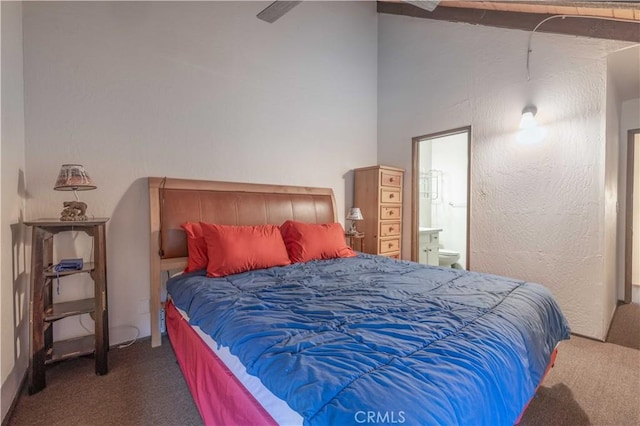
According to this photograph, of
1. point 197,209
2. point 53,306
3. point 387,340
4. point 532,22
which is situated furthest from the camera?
point 532,22

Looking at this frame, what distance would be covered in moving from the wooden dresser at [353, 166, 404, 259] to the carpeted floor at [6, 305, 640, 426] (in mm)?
1951

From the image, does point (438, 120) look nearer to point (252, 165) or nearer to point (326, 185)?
point (326, 185)

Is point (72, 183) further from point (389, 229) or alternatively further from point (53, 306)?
point (389, 229)

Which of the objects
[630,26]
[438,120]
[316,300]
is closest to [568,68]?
[630,26]

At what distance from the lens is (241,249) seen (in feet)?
7.34

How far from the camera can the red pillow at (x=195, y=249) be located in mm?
2295

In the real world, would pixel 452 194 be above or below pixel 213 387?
above

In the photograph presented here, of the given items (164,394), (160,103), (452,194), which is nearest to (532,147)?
(452,194)

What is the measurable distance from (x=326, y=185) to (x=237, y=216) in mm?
1355

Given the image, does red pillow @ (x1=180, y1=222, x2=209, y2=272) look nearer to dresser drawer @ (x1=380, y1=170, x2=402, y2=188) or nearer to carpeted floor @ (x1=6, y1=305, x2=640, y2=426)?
carpeted floor @ (x1=6, y1=305, x2=640, y2=426)

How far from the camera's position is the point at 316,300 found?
1569mm

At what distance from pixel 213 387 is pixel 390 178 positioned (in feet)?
10.2

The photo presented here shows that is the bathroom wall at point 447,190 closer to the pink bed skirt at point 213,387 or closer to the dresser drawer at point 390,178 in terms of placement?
the dresser drawer at point 390,178

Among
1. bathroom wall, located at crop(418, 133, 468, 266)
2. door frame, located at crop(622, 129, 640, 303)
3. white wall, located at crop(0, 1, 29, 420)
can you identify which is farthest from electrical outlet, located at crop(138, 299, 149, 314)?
door frame, located at crop(622, 129, 640, 303)
